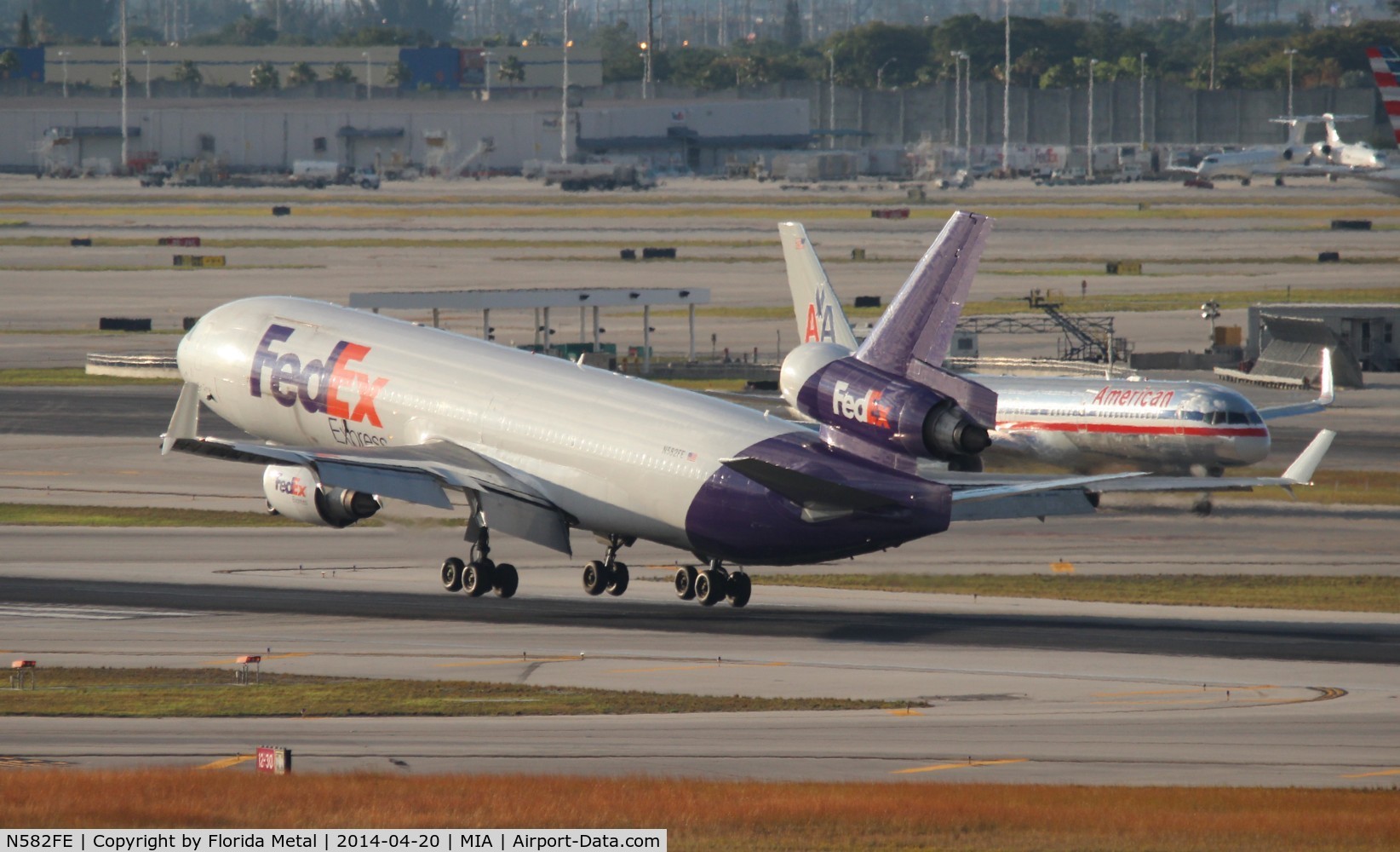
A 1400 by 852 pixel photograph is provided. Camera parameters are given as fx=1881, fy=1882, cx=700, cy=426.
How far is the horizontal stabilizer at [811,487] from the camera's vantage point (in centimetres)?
4444

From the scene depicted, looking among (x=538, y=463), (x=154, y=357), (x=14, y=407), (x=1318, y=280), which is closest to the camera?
(x=538, y=463)

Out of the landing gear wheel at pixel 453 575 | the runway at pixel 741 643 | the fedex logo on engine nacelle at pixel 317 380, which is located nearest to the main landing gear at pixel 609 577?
the runway at pixel 741 643

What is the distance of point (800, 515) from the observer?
151 feet

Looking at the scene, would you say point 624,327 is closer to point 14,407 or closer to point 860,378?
point 14,407

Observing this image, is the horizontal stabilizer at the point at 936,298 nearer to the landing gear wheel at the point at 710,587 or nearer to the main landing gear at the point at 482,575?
the landing gear wheel at the point at 710,587

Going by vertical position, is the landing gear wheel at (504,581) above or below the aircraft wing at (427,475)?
below

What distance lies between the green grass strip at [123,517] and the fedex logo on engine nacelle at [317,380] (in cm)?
756

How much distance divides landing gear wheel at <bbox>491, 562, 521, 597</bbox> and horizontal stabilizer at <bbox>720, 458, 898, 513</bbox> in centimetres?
1036

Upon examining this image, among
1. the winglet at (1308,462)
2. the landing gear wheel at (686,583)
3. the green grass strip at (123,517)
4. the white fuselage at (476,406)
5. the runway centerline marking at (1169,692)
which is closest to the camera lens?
the runway centerline marking at (1169,692)

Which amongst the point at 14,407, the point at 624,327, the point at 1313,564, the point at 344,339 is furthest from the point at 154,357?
the point at 1313,564

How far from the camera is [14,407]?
93750 millimetres

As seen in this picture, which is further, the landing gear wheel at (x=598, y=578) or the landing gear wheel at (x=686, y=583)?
the landing gear wheel at (x=598, y=578)

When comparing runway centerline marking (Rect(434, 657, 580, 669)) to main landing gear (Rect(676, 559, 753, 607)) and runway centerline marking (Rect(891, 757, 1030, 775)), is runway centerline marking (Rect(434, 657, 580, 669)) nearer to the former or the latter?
main landing gear (Rect(676, 559, 753, 607))

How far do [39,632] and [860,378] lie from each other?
21749 mm
